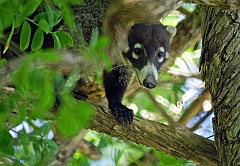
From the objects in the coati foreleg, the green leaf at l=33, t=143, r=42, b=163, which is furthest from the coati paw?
the green leaf at l=33, t=143, r=42, b=163

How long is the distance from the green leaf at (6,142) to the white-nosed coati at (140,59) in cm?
140

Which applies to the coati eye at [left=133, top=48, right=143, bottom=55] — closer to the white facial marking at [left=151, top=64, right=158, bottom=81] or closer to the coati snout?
the coati snout

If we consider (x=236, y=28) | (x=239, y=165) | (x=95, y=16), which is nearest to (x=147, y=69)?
(x=95, y=16)

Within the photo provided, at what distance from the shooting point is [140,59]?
319 centimetres

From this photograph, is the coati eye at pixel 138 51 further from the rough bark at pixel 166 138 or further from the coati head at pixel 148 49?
the rough bark at pixel 166 138

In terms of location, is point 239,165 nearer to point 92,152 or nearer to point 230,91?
point 230,91

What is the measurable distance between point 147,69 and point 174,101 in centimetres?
65

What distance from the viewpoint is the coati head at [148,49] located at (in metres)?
3.10

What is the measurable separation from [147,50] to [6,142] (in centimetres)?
183

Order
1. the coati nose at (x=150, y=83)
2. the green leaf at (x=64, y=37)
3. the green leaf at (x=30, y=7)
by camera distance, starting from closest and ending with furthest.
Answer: the green leaf at (x=30, y=7), the green leaf at (x=64, y=37), the coati nose at (x=150, y=83)

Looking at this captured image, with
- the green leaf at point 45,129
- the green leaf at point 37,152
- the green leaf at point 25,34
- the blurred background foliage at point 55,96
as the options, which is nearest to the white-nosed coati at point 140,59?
the blurred background foliage at point 55,96

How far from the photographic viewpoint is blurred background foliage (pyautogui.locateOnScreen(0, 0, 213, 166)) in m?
1.15

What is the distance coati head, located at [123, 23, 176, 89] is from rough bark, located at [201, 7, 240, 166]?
55 centimetres

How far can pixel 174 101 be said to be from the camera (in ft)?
12.0
